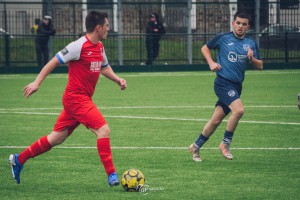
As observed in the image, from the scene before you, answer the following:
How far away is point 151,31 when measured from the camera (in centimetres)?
3073

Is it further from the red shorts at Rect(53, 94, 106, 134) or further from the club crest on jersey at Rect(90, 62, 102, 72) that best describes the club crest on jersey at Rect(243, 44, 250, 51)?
the red shorts at Rect(53, 94, 106, 134)

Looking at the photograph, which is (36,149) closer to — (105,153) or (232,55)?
(105,153)

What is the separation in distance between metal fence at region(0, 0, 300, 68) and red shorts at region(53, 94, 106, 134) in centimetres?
1974

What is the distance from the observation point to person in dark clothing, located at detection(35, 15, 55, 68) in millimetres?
29109

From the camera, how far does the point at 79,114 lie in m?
8.83


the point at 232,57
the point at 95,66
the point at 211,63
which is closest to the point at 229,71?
the point at 232,57

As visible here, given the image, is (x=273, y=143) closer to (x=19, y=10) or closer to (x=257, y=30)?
(x=257, y=30)

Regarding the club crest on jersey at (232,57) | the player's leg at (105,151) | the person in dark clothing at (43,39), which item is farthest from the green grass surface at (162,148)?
the person in dark clothing at (43,39)

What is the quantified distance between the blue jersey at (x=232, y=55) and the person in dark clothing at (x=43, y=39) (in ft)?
61.9

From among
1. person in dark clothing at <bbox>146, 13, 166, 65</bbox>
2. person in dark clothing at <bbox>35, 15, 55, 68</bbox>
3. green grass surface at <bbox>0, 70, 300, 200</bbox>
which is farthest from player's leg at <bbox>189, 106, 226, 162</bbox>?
person in dark clothing at <bbox>35, 15, 55, 68</bbox>

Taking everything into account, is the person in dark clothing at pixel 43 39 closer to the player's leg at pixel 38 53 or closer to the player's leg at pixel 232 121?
the player's leg at pixel 38 53

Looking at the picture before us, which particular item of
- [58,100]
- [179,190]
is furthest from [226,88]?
[58,100]

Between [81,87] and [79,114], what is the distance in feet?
1.04

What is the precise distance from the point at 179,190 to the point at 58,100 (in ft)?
37.6
